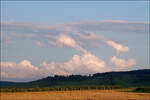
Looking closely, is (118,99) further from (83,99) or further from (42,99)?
(42,99)

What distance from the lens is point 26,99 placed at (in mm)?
75750

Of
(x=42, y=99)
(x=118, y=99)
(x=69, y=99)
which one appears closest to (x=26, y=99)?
(x=42, y=99)

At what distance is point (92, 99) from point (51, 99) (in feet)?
27.3

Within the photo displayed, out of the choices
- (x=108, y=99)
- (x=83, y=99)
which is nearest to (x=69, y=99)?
(x=83, y=99)

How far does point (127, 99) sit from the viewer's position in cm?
7312

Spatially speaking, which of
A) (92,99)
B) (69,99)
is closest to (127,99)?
(92,99)

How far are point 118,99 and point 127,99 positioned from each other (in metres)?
1.76

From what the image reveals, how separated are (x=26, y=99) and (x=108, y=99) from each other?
16605mm

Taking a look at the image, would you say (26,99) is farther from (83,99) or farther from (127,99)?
(127,99)

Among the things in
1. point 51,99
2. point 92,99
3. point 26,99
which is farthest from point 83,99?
point 26,99

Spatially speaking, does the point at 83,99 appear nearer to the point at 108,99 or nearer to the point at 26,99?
the point at 108,99

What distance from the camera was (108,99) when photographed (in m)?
73.1

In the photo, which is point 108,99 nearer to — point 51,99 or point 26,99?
point 51,99

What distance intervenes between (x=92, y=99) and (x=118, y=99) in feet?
17.0
